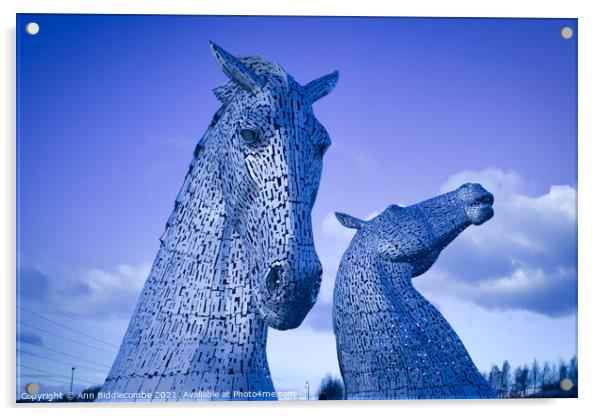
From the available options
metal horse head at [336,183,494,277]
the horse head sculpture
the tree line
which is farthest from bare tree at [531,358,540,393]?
metal horse head at [336,183,494,277]

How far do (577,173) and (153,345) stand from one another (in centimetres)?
265

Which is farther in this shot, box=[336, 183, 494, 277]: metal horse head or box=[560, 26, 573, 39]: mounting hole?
box=[336, 183, 494, 277]: metal horse head

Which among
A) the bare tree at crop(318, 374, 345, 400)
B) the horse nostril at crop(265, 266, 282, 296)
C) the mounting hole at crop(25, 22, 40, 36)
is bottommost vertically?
the bare tree at crop(318, 374, 345, 400)

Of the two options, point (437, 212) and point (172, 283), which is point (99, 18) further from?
point (437, 212)

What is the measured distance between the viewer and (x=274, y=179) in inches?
98.2

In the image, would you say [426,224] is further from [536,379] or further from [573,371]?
[573,371]

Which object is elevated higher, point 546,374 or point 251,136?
point 251,136

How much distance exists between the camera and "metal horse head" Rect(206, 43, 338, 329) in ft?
7.71

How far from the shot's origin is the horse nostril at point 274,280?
2334 mm

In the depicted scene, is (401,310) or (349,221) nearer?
(401,310)

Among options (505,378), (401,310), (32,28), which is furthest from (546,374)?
(32,28)

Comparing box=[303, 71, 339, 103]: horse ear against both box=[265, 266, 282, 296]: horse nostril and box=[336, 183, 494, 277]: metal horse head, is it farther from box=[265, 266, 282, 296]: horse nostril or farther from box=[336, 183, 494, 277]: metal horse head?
box=[336, 183, 494, 277]: metal horse head
